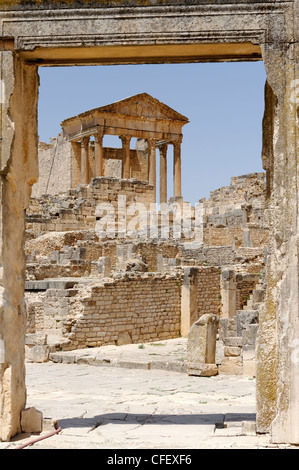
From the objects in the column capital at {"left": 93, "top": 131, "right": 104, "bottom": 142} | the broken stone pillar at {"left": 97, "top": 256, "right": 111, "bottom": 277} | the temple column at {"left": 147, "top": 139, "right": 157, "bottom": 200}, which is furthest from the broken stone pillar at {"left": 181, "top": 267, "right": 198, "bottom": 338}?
the column capital at {"left": 93, "top": 131, "right": 104, "bottom": 142}

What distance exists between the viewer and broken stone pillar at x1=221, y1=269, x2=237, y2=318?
20.2 metres

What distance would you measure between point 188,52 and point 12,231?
2146 mm

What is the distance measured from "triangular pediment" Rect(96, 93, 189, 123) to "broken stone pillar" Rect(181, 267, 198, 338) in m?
20.9

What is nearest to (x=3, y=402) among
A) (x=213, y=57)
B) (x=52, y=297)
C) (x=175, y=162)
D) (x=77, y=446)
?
(x=77, y=446)

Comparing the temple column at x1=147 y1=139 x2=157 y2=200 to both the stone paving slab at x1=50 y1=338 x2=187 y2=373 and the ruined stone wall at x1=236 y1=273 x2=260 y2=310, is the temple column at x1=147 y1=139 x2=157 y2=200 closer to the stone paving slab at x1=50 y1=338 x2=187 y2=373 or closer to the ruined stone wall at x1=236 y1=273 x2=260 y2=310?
the ruined stone wall at x1=236 y1=273 x2=260 y2=310

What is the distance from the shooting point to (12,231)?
5.42 metres

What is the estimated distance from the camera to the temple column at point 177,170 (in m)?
38.5

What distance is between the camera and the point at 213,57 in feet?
18.9

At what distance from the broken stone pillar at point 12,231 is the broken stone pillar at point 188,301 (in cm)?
1299

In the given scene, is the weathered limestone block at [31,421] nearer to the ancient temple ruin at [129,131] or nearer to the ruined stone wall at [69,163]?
the ancient temple ruin at [129,131]

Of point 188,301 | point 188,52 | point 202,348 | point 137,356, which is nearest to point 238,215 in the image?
point 188,301

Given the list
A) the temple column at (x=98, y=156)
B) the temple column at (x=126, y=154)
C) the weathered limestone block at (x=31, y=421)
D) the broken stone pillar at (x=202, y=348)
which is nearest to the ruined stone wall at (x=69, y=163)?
the temple column at (x=126, y=154)
